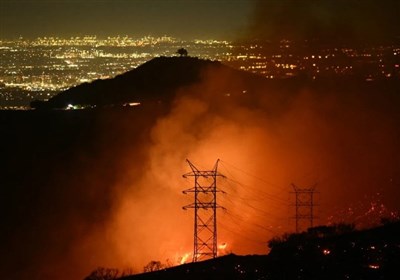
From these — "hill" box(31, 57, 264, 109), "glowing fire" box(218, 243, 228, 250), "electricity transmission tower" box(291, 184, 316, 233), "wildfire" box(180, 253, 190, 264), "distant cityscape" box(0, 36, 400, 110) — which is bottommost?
"wildfire" box(180, 253, 190, 264)

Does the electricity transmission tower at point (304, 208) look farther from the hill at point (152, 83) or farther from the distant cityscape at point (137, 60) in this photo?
the distant cityscape at point (137, 60)

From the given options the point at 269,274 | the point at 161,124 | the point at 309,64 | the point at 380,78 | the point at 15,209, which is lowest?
the point at 269,274

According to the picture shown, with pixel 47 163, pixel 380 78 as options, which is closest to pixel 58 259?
pixel 47 163

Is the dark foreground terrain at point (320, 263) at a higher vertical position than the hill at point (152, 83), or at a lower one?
lower

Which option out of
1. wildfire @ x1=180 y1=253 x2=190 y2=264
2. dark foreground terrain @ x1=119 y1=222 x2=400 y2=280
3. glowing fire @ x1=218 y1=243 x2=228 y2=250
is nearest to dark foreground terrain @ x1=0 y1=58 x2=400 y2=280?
dark foreground terrain @ x1=119 y1=222 x2=400 y2=280

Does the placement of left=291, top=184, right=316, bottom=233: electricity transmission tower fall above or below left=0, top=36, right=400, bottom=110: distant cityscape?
below

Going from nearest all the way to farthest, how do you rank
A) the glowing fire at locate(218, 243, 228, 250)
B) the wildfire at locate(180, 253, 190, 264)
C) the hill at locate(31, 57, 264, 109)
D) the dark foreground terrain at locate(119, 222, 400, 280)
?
the dark foreground terrain at locate(119, 222, 400, 280) → the wildfire at locate(180, 253, 190, 264) → the glowing fire at locate(218, 243, 228, 250) → the hill at locate(31, 57, 264, 109)

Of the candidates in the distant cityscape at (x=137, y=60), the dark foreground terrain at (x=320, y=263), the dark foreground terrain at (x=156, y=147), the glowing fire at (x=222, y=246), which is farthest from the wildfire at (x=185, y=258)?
the distant cityscape at (x=137, y=60)

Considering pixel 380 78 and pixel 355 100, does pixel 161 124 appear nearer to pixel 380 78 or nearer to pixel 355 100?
pixel 355 100

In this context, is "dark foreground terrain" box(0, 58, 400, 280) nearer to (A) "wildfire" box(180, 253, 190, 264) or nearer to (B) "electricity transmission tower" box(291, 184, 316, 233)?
(B) "electricity transmission tower" box(291, 184, 316, 233)
